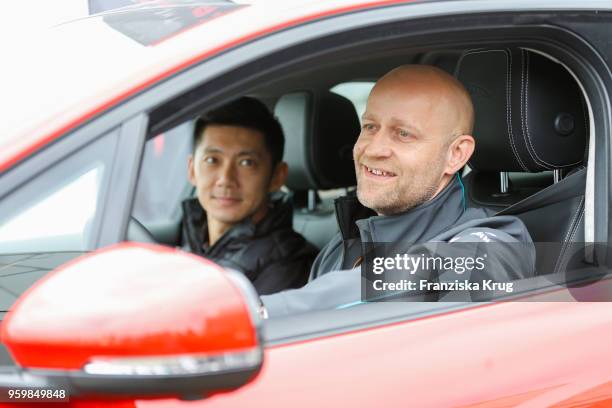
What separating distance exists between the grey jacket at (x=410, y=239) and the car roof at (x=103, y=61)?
49 centimetres

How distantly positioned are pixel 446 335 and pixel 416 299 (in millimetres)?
134

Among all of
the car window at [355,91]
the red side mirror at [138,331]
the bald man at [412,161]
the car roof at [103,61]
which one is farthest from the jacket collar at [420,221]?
the car window at [355,91]

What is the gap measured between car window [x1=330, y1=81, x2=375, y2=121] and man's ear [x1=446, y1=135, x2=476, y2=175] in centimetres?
115

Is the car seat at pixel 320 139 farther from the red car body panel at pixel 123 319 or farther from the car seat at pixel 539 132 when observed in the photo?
the red car body panel at pixel 123 319

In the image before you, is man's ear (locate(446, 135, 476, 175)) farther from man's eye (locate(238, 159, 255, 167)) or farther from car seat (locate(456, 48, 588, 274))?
man's eye (locate(238, 159, 255, 167))

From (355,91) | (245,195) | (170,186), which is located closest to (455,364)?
(245,195)

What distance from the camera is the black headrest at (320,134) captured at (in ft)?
10.6

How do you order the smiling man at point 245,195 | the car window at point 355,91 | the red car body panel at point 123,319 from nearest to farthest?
the red car body panel at point 123,319 → the smiling man at point 245,195 → the car window at point 355,91

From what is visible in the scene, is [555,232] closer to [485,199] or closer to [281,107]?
[485,199]

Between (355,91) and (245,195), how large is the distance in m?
0.80

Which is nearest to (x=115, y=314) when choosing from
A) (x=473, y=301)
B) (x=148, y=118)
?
(x=148, y=118)

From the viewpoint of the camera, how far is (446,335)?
1.46 metres

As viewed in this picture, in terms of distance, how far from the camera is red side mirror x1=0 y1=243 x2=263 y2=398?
1074mm

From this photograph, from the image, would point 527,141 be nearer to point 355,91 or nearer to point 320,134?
point 320,134
